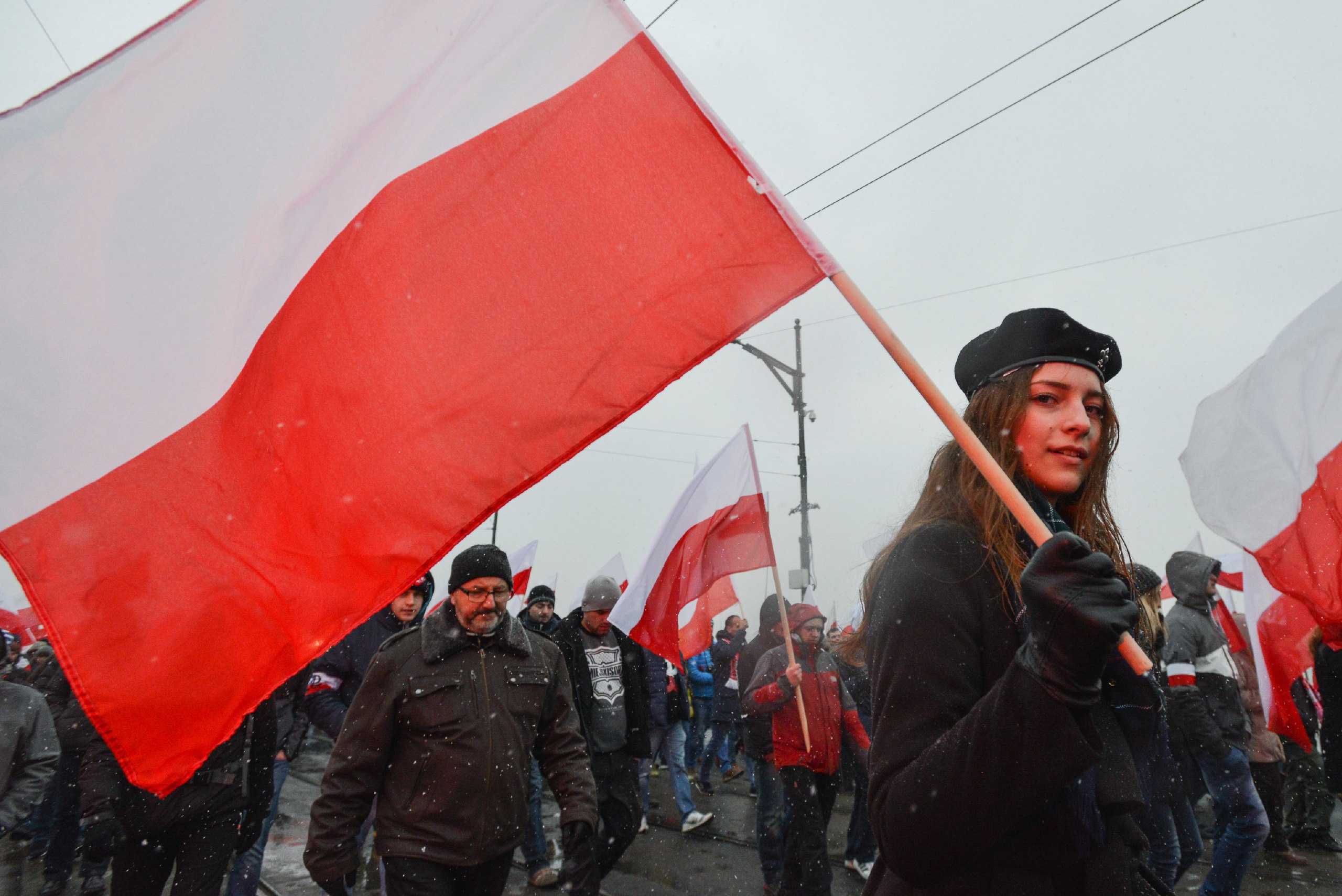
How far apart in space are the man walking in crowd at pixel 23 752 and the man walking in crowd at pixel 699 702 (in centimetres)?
831

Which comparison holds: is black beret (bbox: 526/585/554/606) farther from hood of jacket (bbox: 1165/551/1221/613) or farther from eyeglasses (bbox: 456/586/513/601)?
hood of jacket (bbox: 1165/551/1221/613)

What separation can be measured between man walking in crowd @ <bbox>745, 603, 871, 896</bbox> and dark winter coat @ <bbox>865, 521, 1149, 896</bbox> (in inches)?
169

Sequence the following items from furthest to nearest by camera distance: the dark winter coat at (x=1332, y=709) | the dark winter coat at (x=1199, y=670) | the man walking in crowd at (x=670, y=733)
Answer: the man walking in crowd at (x=670, y=733) < the dark winter coat at (x=1199, y=670) < the dark winter coat at (x=1332, y=709)

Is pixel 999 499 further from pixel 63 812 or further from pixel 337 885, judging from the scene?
pixel 63 812

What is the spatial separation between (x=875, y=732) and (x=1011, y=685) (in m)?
0.28

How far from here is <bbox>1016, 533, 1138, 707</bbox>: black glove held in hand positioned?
1228 millimetres

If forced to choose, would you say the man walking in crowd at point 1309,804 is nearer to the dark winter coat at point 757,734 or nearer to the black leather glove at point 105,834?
the dark winter coat at point 757,734

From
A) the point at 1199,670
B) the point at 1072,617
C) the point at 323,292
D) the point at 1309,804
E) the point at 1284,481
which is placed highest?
the point at 323,292

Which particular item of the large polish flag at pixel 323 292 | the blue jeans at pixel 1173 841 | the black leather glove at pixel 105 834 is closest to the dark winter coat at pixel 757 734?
the blue jeans at pixel 1173 841

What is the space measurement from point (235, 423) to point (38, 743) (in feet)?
12.7

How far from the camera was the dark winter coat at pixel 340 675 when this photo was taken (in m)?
5.49

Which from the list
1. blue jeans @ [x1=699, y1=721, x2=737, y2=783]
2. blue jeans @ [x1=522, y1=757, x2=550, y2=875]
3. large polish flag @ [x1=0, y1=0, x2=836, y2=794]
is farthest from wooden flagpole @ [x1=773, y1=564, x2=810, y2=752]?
blue jeans @ [x1=699, y1=721, x2=737, y2=783]

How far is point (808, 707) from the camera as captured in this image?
6195 millimetres

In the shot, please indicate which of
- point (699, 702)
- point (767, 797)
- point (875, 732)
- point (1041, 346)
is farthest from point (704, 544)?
point (699, 702)
